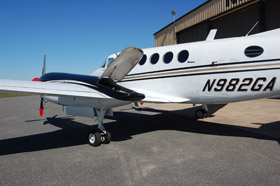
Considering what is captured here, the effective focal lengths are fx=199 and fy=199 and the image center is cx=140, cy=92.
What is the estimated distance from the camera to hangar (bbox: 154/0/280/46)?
1593 cm

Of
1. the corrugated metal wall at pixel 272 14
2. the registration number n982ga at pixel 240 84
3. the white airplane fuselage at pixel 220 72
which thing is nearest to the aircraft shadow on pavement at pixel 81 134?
the white airplane fuselage at pixel 220 72

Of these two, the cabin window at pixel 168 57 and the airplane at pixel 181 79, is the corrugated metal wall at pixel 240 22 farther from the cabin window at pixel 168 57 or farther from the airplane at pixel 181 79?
the cabin window at pixel 168 57

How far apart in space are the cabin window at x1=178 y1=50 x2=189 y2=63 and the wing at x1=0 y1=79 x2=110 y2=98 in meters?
2.74

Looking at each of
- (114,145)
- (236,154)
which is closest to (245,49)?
(236,154)

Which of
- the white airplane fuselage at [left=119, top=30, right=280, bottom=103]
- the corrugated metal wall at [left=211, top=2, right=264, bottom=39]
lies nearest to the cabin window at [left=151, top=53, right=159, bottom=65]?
the white airplane fuselage at [left=119, top=30, right=280, bottom=103]

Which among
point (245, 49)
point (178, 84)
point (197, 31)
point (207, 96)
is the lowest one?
point (207, 96)

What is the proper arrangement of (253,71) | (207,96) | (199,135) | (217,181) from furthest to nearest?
(199,135) → (207,96) → (253,71) → (217,181)

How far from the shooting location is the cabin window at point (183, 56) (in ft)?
21.4

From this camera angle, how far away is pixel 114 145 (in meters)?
6.34

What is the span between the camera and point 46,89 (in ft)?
17.1

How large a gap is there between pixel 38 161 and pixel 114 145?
2.18m

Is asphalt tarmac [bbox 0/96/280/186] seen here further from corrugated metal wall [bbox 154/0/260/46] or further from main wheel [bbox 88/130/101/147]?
corrugated metal wall [bbox 154/0/260/46]

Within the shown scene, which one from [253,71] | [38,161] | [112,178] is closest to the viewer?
[112,178]

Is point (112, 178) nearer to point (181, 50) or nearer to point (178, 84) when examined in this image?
point (178, 84)
